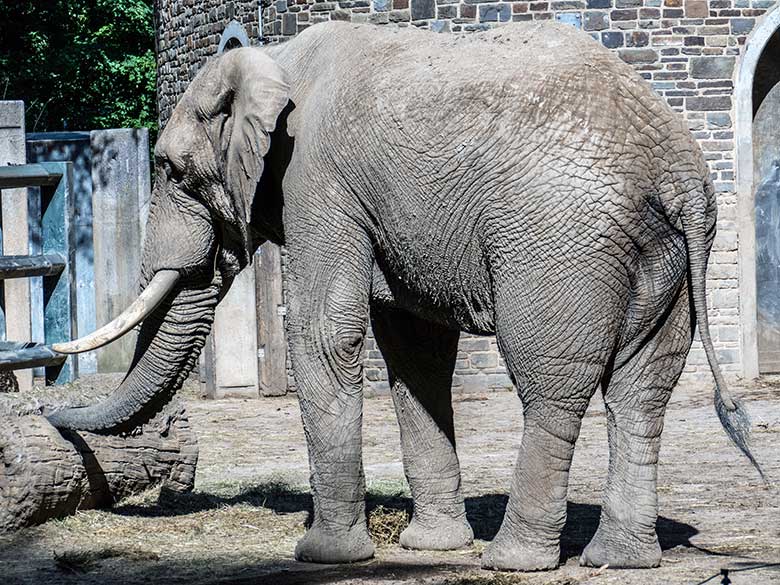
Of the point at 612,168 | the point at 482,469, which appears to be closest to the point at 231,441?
the point at 482,469

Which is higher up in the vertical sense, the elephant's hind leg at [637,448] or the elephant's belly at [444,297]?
the elephant's belly at [444,297]

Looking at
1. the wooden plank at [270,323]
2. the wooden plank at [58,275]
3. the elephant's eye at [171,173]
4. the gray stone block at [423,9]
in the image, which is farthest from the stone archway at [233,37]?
the elephant's eye at [171,173]

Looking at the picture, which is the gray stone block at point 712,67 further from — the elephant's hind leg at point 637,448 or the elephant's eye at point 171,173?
the elephant's hind leg at point 637,448

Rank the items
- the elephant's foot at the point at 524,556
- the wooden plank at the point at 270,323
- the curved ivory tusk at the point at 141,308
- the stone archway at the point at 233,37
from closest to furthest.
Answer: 1. the elephant's foot at the point at 524,556
2. the curved ivory tusk at the point at 141,308
3. the wooden plank at the point at 270,323
4. the stone archway at the point at 233,37

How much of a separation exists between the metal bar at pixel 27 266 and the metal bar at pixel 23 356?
1.65 feet

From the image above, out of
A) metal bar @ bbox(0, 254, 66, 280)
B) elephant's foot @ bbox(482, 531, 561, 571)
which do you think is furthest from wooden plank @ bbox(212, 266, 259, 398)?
elephant's foot @ bbox(482, 531, 561, 571)

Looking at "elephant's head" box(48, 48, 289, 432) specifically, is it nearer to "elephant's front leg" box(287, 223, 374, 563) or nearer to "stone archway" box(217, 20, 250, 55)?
"elephant's front leg" box(287, 223, 374, 563)

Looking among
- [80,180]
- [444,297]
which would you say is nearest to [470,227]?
[444,297]

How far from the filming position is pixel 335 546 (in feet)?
24.9

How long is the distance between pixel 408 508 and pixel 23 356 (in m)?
3.47

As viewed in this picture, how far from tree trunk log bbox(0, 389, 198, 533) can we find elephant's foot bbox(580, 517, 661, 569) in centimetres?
300

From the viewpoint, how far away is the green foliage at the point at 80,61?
29453 mm

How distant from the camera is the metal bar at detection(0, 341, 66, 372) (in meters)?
10.9

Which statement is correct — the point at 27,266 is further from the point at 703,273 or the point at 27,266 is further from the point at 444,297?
the point at 703,273
